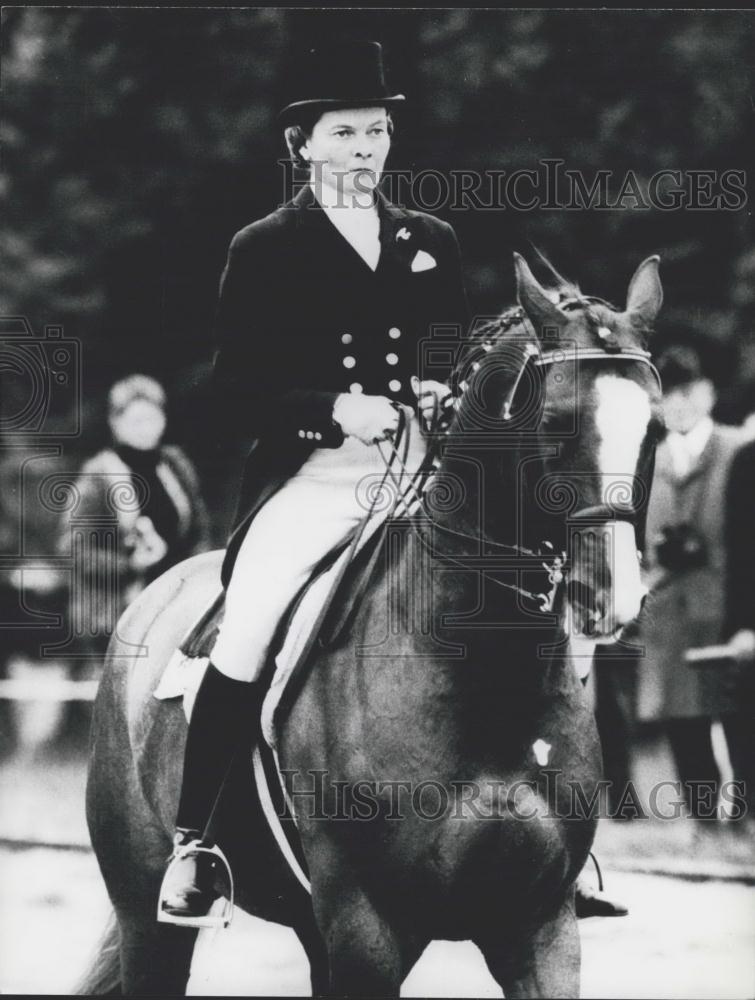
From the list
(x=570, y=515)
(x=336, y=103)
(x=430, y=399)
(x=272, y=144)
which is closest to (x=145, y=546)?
(x=272, y=144)

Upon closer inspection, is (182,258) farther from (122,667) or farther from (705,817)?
(705,817)

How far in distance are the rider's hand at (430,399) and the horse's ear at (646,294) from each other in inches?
24.3

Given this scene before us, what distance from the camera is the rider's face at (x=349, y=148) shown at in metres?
5.31

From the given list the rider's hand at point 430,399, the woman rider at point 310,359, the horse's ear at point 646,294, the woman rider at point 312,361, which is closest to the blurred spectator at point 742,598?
the woman rider at point 312,361

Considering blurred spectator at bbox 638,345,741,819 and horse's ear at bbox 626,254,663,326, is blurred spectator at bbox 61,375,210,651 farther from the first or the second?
horse's ear at bbox 626,254,663,326

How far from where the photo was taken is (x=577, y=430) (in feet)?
13.7

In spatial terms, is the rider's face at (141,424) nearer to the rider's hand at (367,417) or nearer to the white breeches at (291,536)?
the white breeches at (291,536)

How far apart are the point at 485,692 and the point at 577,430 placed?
863mm

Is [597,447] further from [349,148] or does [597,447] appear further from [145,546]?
[145,546]

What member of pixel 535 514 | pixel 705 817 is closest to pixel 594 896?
pixel 705 817

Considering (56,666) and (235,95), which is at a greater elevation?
(235,95)

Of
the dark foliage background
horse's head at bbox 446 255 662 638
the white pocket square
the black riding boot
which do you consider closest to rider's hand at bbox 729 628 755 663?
the dark foliage background

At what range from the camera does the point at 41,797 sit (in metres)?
6.70

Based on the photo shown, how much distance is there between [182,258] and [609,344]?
280cm
